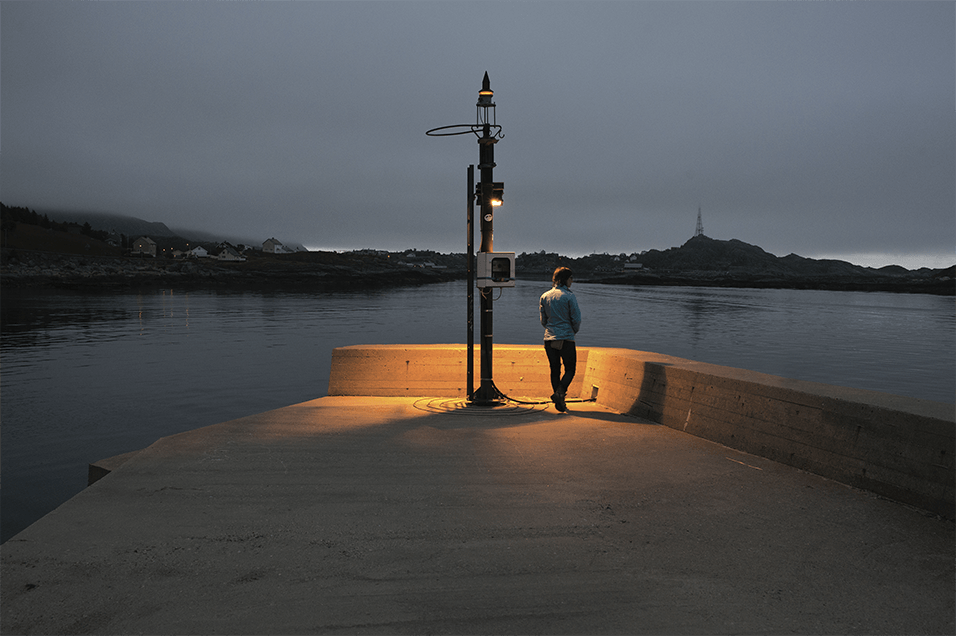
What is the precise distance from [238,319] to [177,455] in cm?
4902

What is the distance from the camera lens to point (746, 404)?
6.16 metres

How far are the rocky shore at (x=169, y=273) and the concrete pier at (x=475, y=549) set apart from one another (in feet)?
394

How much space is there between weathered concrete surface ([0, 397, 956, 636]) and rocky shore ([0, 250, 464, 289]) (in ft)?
394

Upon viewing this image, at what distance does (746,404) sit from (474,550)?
3.74 meters

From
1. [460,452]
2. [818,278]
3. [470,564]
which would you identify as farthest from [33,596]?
[818,278]

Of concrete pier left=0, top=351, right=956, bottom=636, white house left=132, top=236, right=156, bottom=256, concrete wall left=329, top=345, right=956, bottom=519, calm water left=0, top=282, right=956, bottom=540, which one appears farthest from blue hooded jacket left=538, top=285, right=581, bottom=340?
white house left=132, top=236, right=156, bottom=256

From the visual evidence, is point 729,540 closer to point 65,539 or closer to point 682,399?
point 682,399

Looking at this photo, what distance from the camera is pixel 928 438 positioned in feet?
14.2

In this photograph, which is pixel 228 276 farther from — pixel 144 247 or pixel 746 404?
pixel 746 404

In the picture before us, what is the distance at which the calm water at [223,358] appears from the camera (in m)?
13.7

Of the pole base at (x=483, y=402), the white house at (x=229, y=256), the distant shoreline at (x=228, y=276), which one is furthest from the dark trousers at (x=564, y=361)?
the white house at (x=229, y=256)

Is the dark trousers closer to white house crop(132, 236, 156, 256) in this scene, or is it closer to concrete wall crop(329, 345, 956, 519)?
concrete wall crop(329, 345, 956, 519)

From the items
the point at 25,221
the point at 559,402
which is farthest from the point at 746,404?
the point at 25,221

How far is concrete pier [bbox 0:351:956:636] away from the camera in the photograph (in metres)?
3.02
